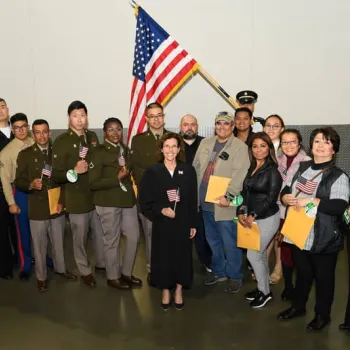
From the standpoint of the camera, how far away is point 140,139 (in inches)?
167

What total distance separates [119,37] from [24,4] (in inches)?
60.0

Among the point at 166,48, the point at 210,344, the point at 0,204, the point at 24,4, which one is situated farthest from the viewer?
the point at 24,4

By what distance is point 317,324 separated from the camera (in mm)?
3309

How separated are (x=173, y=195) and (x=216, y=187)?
1.85ft

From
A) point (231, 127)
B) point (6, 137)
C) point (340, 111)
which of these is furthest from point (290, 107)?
point (6, 137)

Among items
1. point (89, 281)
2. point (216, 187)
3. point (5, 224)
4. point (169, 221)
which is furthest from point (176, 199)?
point (5, 224)

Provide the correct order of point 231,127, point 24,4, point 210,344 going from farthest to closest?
point 24,4 < point 231,127 < point 210,344

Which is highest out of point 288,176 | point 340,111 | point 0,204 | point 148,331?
point 340,111

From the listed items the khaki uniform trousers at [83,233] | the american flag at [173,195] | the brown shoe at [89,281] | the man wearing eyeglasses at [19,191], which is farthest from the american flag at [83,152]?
the brown shoe at [89,281]

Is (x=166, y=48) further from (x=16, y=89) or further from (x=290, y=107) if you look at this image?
(x=16, y=89)

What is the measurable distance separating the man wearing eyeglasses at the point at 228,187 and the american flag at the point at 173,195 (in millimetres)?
537

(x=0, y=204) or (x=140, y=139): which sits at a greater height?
(x=140, y=139)

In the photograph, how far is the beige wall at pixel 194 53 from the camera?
6230 millimetres

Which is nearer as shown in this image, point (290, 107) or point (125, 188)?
point (125, 188)
